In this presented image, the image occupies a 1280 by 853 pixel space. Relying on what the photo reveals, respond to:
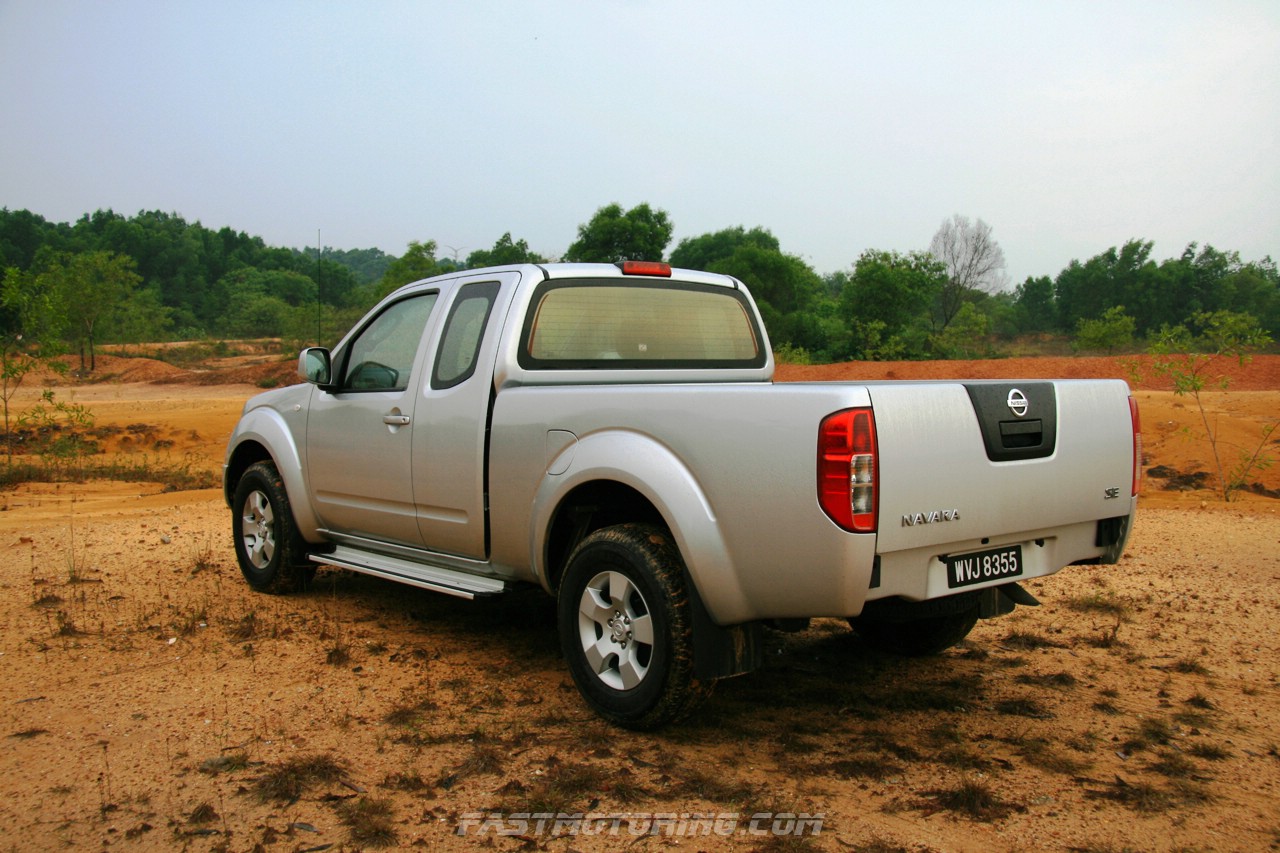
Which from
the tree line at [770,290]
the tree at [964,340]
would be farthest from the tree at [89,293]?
the tree at [964,340]

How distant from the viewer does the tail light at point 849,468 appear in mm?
3307

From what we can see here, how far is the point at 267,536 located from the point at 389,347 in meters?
1.67

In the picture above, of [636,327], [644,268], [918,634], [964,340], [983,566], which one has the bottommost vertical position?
[918,634]

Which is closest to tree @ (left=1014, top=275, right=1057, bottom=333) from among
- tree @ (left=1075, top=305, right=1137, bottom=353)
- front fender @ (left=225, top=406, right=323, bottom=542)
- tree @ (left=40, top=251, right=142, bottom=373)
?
tree @ (left=1075, top=305, right=1137, bottom=353)

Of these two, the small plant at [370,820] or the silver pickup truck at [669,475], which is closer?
the small plant at [370,820]

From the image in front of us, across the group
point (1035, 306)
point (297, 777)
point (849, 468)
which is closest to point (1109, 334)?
point (1035, 306)

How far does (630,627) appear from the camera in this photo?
4.01 meters

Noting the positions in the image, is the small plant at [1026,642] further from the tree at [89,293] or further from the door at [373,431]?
the tree at [89,293]

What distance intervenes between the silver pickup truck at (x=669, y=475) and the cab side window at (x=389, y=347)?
0.06ft

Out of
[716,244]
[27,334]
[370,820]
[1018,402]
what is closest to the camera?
[370,820]

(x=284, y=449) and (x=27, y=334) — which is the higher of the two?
(x=27, y=334)

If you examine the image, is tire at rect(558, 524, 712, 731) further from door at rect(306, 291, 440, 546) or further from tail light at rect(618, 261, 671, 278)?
tail light at rect(618, 261, 671, 278)

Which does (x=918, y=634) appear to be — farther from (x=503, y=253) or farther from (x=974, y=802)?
(x=503, y=253)

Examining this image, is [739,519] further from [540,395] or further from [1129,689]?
[1129,689]
